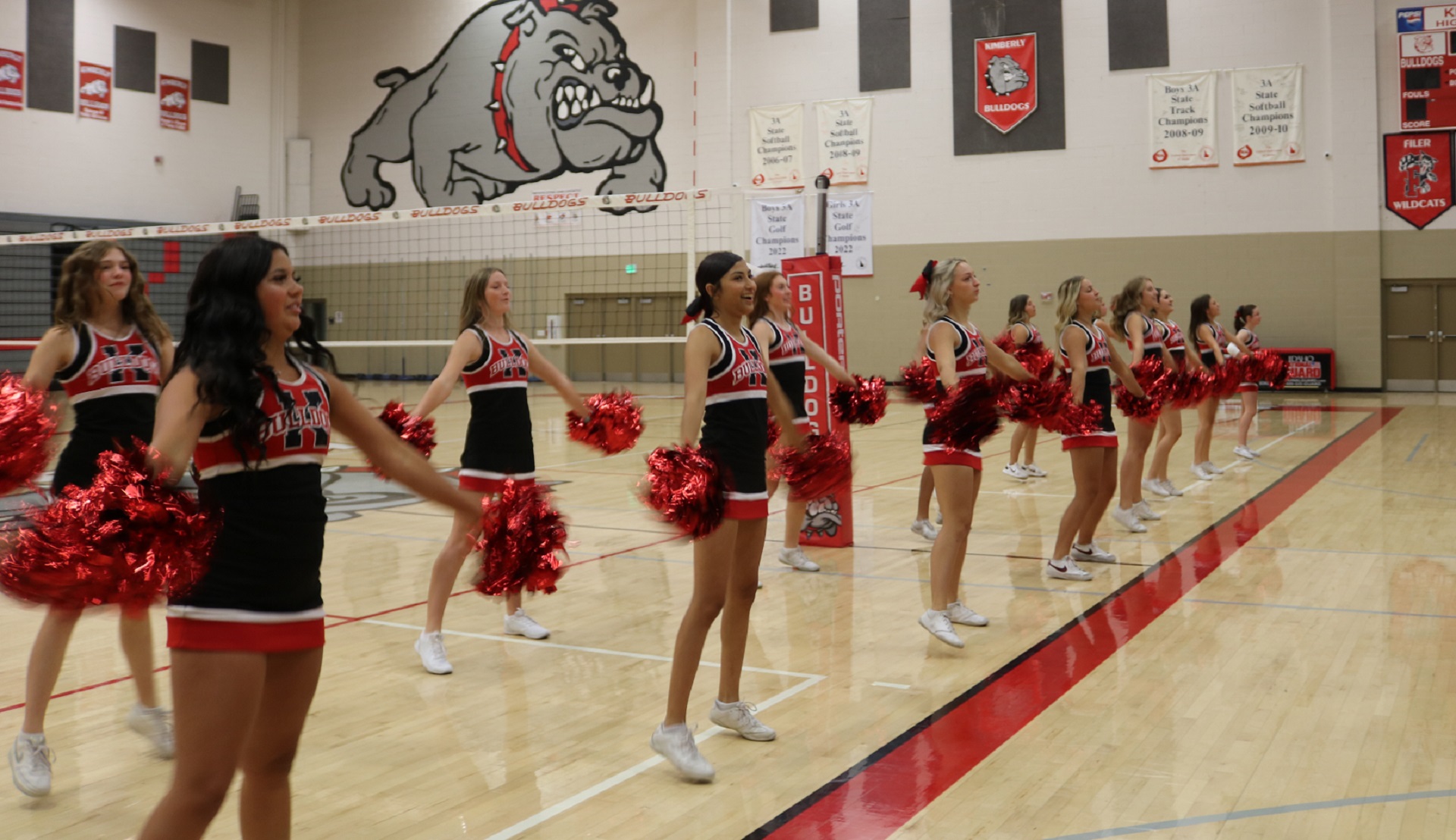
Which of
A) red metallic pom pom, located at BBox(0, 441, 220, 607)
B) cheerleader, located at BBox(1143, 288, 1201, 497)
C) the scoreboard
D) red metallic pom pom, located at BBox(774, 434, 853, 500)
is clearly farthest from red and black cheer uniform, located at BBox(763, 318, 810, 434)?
the scoreboard

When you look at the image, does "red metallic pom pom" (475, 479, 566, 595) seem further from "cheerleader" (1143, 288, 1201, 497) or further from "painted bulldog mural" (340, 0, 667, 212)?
"painted bulldog mural" (340, 0, 667, 212)

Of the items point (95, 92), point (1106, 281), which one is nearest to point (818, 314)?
point (1106, 281)

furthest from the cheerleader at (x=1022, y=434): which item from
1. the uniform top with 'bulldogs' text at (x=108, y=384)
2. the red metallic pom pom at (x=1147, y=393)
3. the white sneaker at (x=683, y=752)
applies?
the uniform top with 'bulldogs' text at (x=108, y=384)

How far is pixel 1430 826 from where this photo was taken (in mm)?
2990

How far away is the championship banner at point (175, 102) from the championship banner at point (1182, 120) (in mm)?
18358

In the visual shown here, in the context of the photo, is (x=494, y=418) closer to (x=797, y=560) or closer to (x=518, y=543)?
(x=518, y=543)

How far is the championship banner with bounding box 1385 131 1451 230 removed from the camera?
17609 millimetres

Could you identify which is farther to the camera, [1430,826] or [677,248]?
[677,248]

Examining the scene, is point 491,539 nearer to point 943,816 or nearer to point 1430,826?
point 943,816

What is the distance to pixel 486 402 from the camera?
16.1 feet

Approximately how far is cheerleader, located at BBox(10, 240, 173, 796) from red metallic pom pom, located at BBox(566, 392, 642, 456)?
5.09 ft

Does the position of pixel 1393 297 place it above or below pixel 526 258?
below

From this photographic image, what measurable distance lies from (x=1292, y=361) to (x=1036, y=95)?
6.07m

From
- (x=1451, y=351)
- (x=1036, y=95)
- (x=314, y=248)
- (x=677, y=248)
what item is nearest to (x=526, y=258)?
(x=677, y=248)
